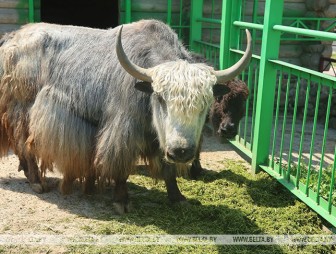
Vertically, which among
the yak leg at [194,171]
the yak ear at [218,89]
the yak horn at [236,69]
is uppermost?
the yak horn at [236,69]

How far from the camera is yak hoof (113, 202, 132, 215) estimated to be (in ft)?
14.5

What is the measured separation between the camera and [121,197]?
4484 millimetres

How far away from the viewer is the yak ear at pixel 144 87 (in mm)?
3853

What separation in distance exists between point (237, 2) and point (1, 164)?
392cm

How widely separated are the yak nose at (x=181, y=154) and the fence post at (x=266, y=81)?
1.88 metres

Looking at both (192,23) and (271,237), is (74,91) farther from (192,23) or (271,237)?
(192,23)

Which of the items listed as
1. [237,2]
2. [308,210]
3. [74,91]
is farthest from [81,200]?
[237,2]

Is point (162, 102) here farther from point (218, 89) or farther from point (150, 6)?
point (150, 6)

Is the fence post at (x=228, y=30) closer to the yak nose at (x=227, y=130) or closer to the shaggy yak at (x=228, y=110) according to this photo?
the shaggy yak at (x=228, y=110)

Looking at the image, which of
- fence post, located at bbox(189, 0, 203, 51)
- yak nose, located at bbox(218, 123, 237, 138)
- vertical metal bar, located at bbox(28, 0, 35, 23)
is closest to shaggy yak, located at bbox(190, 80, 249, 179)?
yak nose, located at bbox(218, 123, 237, 138)

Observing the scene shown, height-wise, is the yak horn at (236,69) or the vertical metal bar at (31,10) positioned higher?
the vertical metal bar at (31,10)

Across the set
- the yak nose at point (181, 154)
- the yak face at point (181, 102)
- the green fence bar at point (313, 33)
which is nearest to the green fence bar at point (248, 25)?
the green fence bar at point (313, 33)

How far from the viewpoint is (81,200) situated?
15.7 feet

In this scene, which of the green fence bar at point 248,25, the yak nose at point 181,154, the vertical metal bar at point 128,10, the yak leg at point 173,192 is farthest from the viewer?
the vertical metal bar at point 128,10
